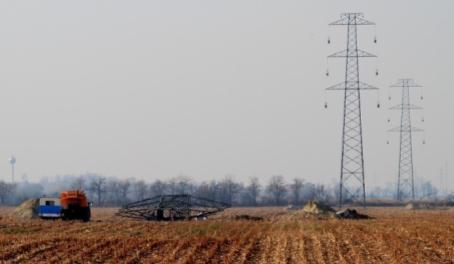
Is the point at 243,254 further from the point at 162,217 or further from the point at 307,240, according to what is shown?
the point at 162,217

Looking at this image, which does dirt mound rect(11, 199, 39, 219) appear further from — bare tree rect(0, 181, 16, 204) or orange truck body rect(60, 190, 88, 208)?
bare tree rect(0, 181, 16, 204)

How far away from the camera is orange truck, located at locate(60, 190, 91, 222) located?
55250 millimetres

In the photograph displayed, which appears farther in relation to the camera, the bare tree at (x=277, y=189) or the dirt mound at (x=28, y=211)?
the bare tree at (x=277, y=189)

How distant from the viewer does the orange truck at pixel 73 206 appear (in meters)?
55.2

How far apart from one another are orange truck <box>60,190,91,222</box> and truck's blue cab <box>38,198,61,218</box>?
357mm

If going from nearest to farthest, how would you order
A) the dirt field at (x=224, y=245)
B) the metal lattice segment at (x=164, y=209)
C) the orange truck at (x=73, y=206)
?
the dirt field at (x=224, y=245)
the orange truck at (x=73, y=206)
the metal lattice segment at (x=164, y=209)

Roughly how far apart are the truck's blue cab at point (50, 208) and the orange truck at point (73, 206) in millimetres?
357

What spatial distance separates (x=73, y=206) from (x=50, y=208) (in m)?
1.46

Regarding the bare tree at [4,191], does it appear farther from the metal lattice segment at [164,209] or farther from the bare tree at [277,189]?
the metal lattice segment at [164,209]

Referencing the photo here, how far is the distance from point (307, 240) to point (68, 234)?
10624 mm

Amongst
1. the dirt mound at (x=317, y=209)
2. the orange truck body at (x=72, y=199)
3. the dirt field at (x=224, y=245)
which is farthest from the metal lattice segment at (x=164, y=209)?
the dirt field at (x=224, y=245)

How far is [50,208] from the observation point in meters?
55.7

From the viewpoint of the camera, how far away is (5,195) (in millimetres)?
177750

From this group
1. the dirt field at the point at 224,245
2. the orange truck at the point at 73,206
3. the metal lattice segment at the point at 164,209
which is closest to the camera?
the dirt field at the point at 224,245
